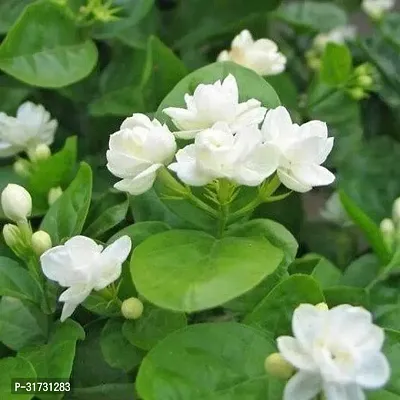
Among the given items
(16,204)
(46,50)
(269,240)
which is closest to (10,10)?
(46,50)

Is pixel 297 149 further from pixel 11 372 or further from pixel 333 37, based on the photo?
pixel 333 37

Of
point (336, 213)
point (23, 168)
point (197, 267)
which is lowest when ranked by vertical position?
point (336, 213)

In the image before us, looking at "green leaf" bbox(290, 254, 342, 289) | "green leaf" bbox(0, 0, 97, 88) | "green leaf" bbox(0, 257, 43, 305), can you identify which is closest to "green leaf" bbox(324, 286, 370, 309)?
"green leaf" bbox(290, 254, 342, 289)

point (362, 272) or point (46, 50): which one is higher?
point (46, 50)

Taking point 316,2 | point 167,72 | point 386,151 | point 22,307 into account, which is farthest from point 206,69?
point 316,2

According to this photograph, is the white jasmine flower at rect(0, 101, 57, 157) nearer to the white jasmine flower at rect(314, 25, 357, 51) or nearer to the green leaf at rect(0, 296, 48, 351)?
the green leaf at rect(0, 296, 48, 351)

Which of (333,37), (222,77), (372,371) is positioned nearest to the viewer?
(372,371)

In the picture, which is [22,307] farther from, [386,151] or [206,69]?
[386,151]

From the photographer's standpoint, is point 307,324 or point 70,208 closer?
point 307,324
